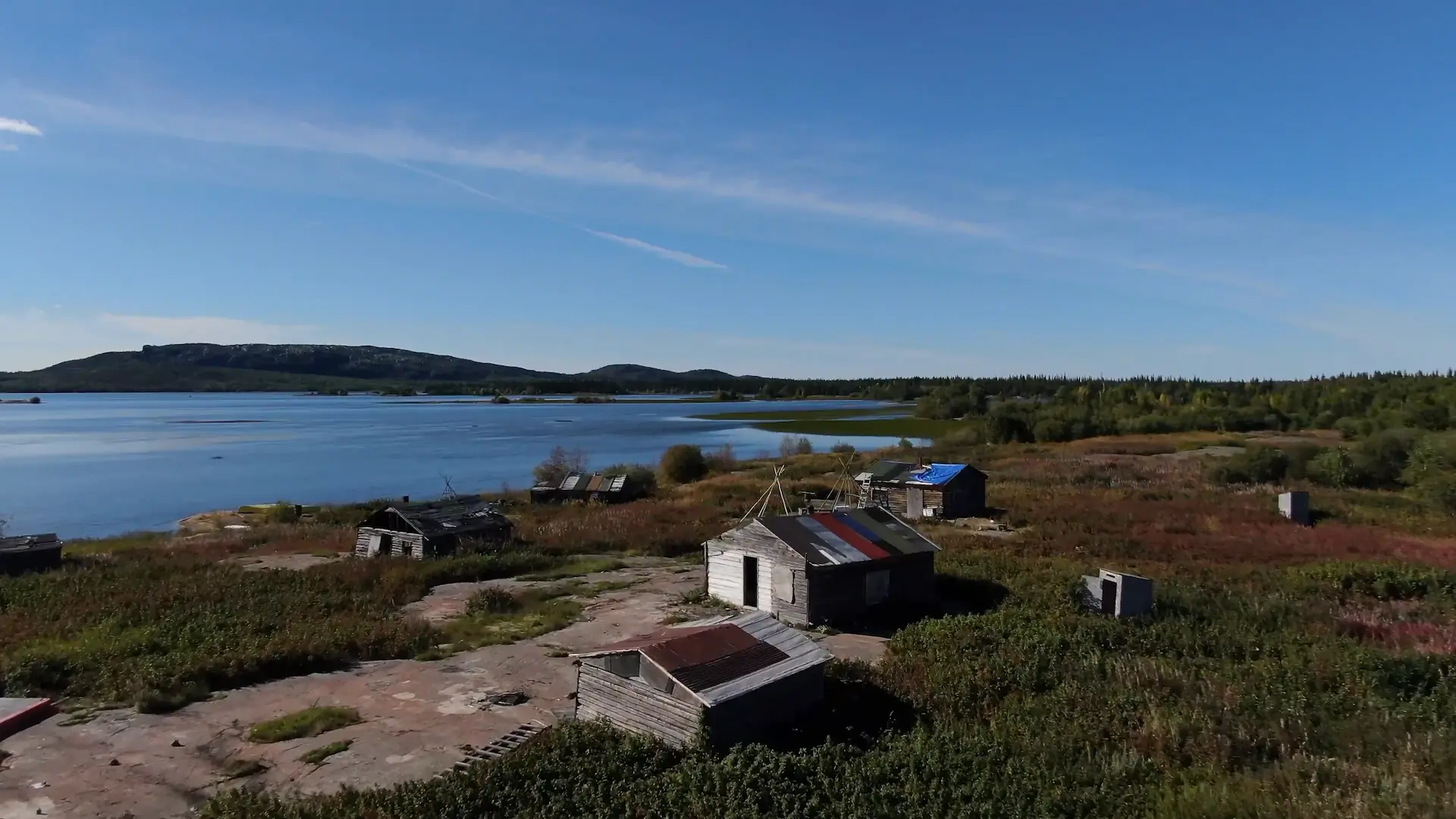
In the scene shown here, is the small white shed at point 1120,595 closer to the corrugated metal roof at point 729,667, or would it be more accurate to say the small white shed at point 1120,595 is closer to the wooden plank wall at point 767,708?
the wooden plank wall at point 767,708

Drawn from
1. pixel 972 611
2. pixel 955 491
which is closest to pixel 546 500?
pixel 955 491

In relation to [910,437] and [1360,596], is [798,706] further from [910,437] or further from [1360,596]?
[910,437]

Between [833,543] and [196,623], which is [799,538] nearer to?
[833,543]

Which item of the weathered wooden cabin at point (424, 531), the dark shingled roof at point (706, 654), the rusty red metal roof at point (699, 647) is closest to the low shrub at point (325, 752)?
the dark shingled roof at point (706, 654)

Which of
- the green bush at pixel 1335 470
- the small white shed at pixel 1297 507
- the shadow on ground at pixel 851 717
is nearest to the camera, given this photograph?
the shadow on ground at pixel 851 717

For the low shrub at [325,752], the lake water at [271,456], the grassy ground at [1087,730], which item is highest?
the grassy ground at [1087,730]

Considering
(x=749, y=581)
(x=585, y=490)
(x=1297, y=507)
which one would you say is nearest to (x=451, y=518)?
(x=749, y=581)

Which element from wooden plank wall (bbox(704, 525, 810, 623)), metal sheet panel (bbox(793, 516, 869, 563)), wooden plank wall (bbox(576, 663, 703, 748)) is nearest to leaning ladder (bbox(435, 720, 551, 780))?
wooden plank wall (bbox(576, 663, 703, 748))
